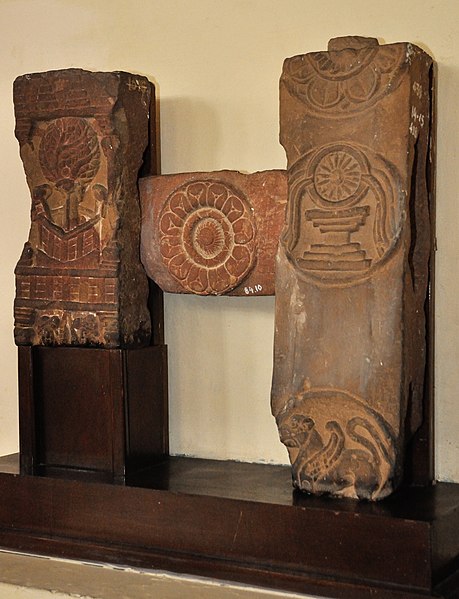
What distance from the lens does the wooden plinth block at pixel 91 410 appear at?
9.12ft

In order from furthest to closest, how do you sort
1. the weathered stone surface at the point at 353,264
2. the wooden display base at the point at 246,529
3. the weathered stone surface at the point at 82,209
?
the weathered stone surface at the point at 82,209 < the weathered stone surface at the point at 353,264 < the wooden display base at the point at 246,529

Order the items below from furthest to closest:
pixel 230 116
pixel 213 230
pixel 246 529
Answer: pixel 230 116 < pixel 213 230 < pixel 246 529

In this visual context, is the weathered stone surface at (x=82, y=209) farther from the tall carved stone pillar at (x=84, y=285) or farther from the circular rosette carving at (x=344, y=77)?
the circular rosette carving at (x=344, y=77)

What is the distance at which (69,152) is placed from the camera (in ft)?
9.20

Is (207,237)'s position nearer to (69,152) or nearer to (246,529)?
(69,152)

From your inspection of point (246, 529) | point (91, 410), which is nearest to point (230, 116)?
point (91, 410)

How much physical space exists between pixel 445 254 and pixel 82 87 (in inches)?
42.0

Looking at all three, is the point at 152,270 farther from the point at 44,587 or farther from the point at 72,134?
the point at 44,587

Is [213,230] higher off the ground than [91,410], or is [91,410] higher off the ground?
[213,230]

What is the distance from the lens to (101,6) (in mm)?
3102

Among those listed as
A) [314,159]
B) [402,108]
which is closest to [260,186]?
[314,159]

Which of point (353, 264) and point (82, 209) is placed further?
point (82, 209)

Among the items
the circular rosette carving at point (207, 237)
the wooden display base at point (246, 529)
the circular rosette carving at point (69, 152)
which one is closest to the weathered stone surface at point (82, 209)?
the circular rosette carving at point (69, 152)

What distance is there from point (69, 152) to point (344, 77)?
31.7 inches
